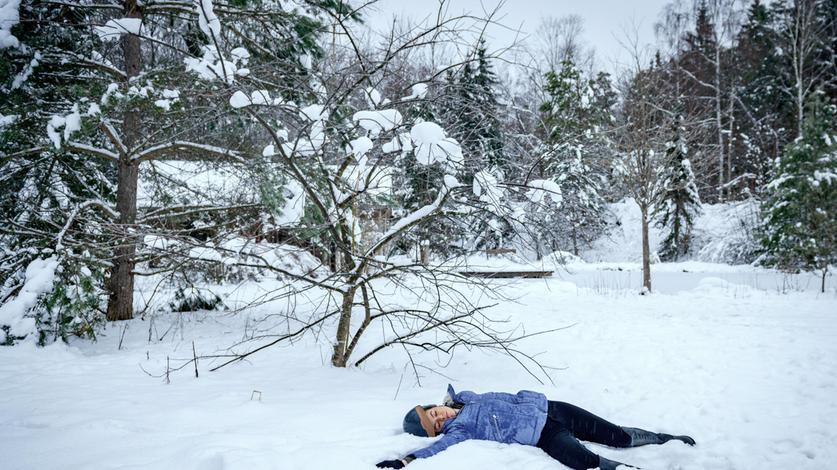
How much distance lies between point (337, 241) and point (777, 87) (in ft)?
82.1

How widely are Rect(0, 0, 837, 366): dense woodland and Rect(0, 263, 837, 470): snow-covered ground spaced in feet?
1.77

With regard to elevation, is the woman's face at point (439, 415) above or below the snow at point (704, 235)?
below

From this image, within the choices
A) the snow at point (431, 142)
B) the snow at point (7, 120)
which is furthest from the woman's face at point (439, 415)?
the snow at point (7, 120)

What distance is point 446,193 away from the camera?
3346mm

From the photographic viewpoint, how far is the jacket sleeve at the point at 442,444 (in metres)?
2.37

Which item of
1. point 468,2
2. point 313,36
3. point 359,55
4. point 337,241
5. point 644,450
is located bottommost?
point 644,450

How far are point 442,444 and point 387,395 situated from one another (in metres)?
1.13

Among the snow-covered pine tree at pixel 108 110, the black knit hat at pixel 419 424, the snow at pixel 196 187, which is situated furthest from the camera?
the snow at pixel 196 187

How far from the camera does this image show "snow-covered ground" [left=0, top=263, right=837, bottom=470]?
232 centimetres

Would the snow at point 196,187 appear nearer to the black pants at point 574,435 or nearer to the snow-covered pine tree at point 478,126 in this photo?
the snow-covered pine tree at point 478,126

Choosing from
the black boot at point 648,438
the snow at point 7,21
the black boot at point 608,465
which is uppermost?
the snow at point 7,21

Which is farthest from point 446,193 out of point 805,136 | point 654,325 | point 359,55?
point 805,136

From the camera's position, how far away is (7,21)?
4.67m

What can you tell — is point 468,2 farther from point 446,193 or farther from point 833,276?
point 833,276
